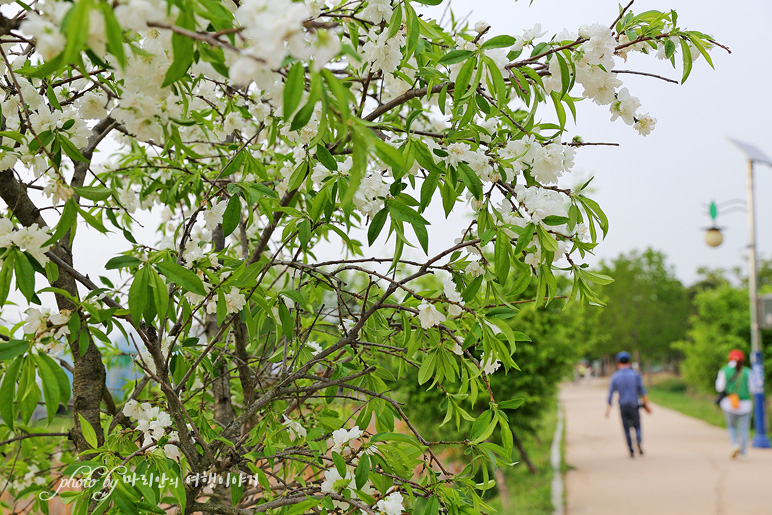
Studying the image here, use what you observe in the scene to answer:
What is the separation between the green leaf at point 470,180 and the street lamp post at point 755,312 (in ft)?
38.0

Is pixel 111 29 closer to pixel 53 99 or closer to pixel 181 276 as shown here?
pixel 181 276

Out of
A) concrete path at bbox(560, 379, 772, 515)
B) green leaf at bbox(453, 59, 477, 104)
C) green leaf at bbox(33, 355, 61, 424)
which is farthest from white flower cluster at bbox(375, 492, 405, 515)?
concrete path at bbox(560, 379, 772, 515)

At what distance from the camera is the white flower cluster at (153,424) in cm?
184

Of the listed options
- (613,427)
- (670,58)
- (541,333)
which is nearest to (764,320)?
(613,427)

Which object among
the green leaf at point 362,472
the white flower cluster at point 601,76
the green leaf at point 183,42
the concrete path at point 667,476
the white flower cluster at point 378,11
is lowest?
the concrete path at point 667,476

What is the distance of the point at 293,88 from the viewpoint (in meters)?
0.93

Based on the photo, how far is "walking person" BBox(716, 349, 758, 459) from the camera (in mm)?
9539

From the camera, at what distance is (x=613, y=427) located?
14.0m

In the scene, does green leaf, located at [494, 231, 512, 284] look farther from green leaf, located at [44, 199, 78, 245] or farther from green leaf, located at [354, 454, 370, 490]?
green leaf, located at [44, 199, 78, 245]

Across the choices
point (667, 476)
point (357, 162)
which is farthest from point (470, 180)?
point (667, 476)

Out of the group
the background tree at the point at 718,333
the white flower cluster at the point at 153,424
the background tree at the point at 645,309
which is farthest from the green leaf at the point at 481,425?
the background tree at the point at 645,309

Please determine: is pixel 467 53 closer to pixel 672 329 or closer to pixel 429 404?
pixel 429 404

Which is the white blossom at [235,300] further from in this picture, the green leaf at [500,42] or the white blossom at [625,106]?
the white blossom at [625,106]

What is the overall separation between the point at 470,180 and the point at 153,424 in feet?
3.86
